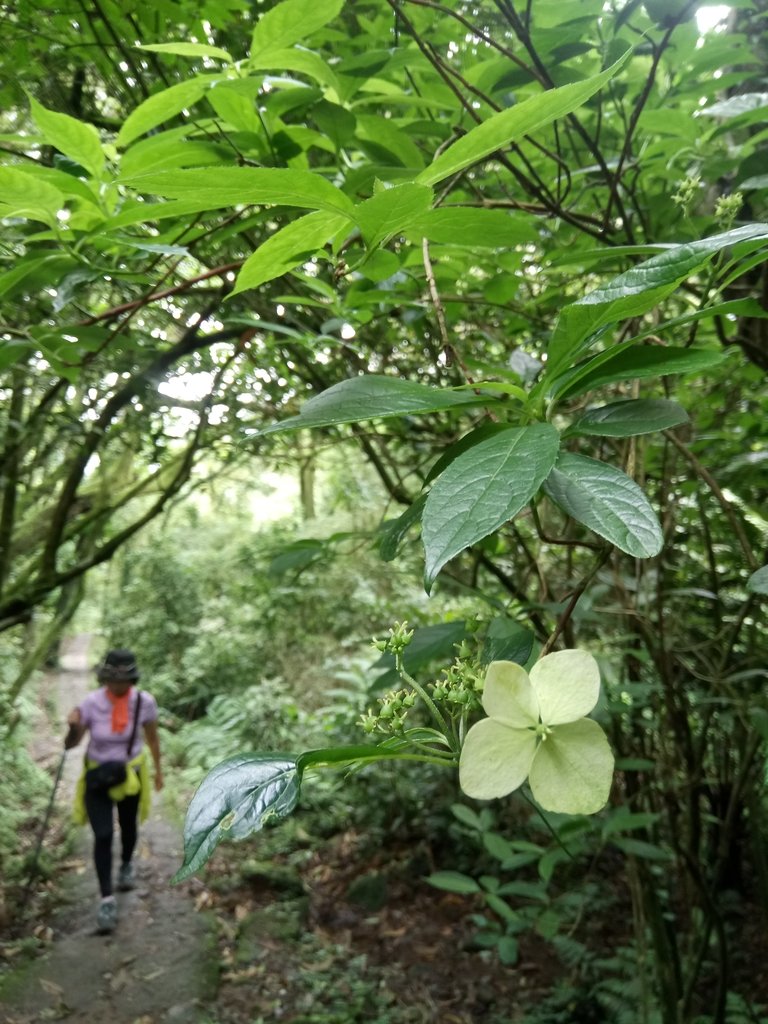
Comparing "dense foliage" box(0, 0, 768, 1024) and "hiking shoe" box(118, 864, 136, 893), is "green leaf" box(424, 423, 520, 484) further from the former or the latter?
"hiking shoe" box(118, 864, 136, 893)

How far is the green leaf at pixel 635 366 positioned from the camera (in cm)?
47

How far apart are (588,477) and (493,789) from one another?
0.19 meters

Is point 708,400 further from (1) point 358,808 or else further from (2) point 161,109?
(1) point 358,808

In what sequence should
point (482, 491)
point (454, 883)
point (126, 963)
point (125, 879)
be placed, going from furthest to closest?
point (125, 879) → point (126, 963) → point (454, 883) → point (482, 491)

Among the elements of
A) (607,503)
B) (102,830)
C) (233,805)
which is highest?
(607,503)

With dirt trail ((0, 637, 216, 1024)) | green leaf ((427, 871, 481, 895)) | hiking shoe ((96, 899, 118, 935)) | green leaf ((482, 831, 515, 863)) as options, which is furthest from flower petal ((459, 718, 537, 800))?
hiking shoe ((96, 899, 118, 935))

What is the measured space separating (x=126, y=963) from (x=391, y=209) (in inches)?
176

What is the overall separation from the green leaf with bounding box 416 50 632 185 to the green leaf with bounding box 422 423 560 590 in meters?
0.20

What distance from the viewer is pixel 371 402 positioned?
467mm

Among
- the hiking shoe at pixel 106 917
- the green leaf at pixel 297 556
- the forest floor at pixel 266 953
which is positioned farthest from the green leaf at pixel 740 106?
the hiking shoe at pixel 106 917

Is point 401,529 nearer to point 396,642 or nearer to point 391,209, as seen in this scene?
point 396,642

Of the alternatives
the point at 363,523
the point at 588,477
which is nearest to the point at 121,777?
the point at 363,523

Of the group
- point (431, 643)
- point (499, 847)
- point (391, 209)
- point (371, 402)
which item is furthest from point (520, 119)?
point (499, 847)

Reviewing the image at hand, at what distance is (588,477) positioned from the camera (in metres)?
0.44
